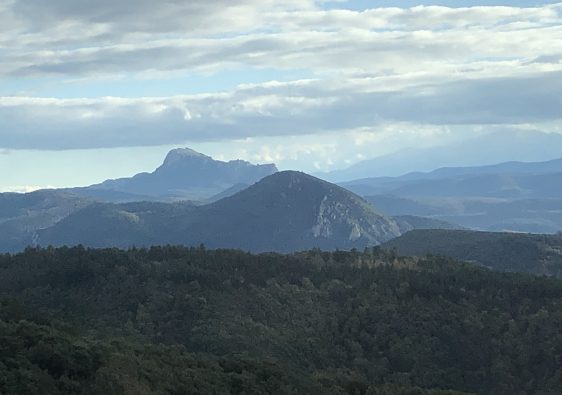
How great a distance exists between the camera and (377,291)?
115312 millimetres

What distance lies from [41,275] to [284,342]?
111 ft

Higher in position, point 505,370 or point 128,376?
point 128,376

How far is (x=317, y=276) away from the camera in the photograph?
124188 millimetres

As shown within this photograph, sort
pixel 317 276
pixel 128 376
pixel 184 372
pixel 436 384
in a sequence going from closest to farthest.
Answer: pixel 128 376
pixel 184 372
pixel 436 384
pixel 317 276

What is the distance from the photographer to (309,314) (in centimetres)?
10744

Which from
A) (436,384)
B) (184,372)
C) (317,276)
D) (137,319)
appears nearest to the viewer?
(184,372)

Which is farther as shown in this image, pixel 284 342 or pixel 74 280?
pixel 74 280

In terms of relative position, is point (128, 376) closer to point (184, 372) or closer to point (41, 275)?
point (184, 372)

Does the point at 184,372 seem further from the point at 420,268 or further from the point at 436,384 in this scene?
the point at 420,268

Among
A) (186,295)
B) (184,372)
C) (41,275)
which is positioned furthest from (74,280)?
(184,372)

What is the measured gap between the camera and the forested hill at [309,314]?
8800 cm

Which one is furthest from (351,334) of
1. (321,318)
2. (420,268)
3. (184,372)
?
(184,372)

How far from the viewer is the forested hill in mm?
88000

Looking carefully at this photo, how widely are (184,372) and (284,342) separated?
38.5m
